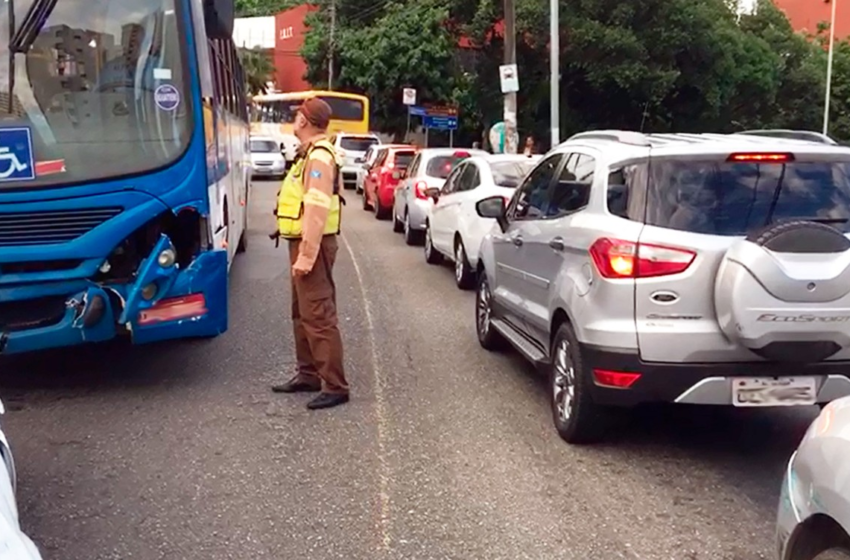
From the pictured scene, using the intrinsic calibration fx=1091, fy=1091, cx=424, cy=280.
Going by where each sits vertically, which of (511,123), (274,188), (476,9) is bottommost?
(274,188)

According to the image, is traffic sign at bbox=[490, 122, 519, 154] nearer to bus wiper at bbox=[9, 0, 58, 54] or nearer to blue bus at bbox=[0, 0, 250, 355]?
blue bus at bbox=[0, 0, 250, 355]

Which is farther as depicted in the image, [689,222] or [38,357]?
[38,357]

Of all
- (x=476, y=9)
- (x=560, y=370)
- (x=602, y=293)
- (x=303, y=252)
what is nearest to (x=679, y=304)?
(x=602, y=293)

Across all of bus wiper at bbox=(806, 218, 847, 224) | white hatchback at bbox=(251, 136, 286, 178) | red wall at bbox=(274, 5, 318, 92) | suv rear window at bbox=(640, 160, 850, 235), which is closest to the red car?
white hatchback at bbox=(251, 136, 286, 178)

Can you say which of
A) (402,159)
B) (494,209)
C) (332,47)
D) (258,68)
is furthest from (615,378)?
(258,68)

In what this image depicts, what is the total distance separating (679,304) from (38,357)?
Result: 5.42 metres

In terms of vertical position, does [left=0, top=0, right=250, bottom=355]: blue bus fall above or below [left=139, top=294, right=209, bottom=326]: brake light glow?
above

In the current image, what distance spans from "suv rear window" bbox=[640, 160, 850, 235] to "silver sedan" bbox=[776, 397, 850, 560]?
2.12 m

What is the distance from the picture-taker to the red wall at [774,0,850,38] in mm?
56719

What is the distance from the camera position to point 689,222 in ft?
18.8

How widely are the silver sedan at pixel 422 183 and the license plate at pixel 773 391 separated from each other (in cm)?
1097

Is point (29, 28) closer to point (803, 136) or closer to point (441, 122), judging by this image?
point (803, 136)

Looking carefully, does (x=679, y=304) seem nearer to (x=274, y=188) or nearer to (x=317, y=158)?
(x=317, y=158)

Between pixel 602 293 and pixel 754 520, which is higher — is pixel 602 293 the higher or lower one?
the higher one
